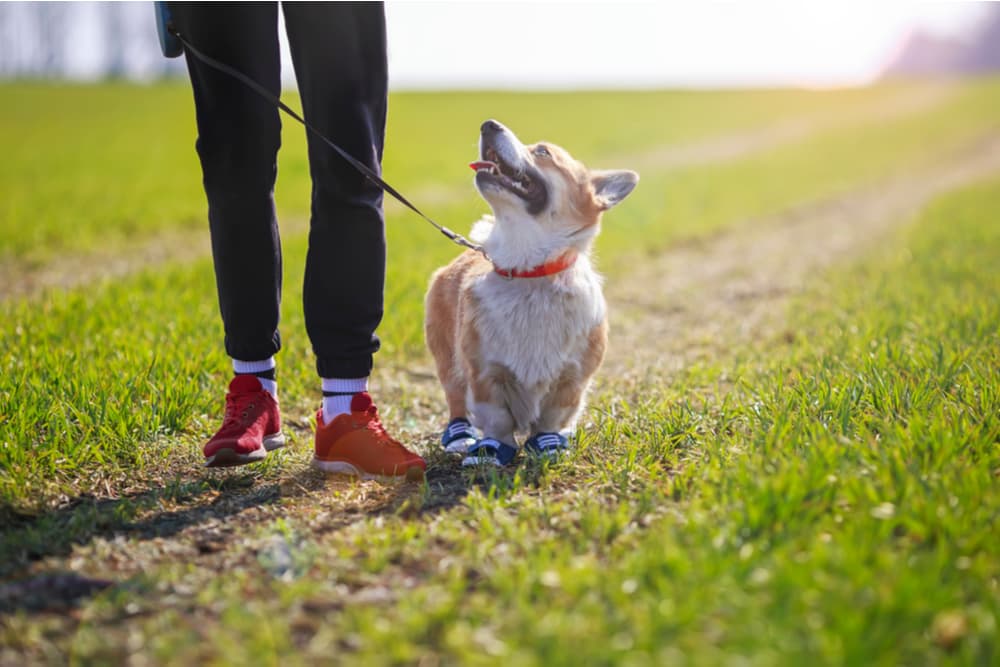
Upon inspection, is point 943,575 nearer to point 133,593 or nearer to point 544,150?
point 133,593

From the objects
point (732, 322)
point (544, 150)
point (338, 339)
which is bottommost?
point (732, 322)

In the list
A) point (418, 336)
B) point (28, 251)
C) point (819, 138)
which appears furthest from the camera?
point (819, 138)

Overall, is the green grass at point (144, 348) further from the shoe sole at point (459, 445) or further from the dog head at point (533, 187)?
the dog head at point (533, 187)

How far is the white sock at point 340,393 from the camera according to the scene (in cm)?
297

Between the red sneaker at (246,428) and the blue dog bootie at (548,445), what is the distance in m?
1.01

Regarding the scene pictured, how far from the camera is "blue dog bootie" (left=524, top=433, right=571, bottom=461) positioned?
3113 mm

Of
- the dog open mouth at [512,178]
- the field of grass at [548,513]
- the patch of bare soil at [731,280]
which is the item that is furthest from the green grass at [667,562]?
the patch of bare soil at [731,280]

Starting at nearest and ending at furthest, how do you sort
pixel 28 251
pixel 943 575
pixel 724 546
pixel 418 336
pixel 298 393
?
pixel 943 575, pixel 724 546, pixel 298 393, pixel 418 336, pixel 28 251

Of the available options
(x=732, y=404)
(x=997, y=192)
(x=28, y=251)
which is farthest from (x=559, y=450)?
(x=997, y=192)

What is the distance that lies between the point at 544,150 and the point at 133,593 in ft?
7.72

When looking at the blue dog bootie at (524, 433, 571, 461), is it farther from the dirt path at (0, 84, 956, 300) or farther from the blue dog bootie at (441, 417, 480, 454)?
the dirt path at (0, 84, 956, 300)

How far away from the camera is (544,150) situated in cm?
351

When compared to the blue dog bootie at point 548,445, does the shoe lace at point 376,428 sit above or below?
above

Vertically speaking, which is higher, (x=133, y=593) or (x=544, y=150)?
(x=544, y=150)
